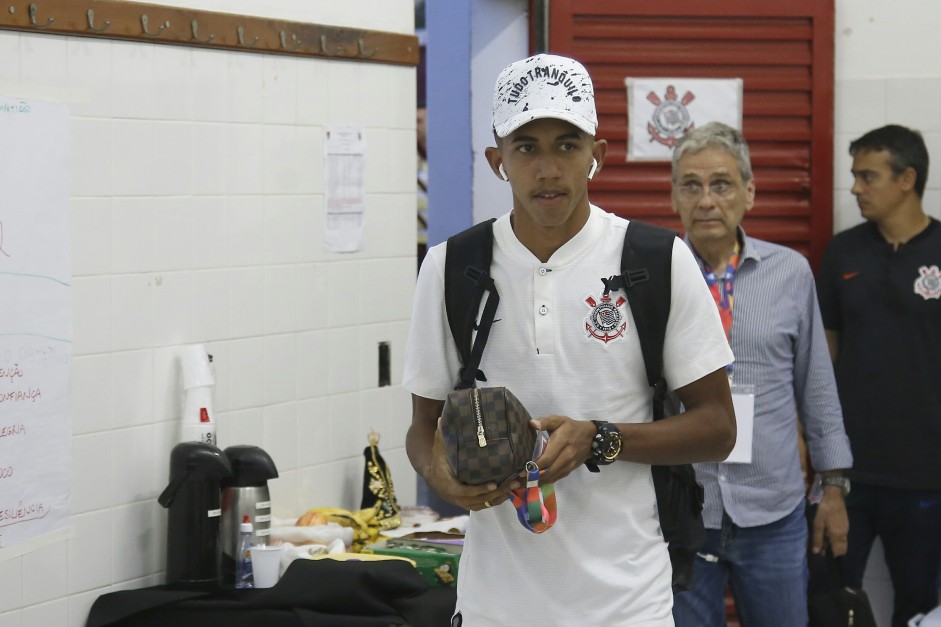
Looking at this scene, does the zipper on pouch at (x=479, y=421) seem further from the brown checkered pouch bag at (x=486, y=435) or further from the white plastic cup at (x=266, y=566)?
the white plastic cup at (x=266, y=566)

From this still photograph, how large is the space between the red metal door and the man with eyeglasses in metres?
1.19

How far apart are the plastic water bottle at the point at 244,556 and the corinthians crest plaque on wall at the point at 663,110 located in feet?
6.73

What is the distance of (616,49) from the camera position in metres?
4.77

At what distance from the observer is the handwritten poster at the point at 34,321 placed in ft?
10.6

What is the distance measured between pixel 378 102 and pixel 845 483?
1.94 meters

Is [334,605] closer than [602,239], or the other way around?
[602,239]

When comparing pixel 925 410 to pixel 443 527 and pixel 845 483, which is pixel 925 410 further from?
pixel 443 527

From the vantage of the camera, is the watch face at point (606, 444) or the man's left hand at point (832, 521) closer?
the watch face at point (606, 444)

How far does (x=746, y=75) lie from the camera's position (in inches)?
189

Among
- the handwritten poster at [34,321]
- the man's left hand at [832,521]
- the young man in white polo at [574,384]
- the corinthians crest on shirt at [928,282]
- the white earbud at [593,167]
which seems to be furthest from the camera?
the corinthians crest on shirt at [928,282]

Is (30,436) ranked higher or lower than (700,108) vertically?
lower

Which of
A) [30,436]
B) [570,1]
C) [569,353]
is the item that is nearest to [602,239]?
[569,353]

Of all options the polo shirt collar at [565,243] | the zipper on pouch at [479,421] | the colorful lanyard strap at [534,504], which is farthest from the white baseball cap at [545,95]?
the colorful lanyard strap at [534,504]

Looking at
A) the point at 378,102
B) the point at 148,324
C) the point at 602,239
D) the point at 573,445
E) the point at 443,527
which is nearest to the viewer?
the point at 573,445
